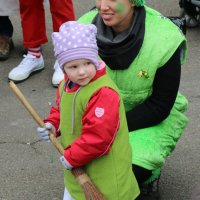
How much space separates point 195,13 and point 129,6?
109 inches

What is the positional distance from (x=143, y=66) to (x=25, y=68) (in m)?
2.03

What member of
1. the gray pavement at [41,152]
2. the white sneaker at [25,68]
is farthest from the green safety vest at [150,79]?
the white sneaker at [25,68]

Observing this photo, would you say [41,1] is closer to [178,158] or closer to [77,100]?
[178,158]

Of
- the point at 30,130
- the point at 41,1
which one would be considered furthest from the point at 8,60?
the point at 30,130

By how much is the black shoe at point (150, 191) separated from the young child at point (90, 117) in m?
0.59

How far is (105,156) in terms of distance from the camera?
222 cm

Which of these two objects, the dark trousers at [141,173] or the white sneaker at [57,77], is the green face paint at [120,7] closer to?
the dark trousers at [141,173]

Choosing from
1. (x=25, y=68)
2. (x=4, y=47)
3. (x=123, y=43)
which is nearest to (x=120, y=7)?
(x=123, y=43)

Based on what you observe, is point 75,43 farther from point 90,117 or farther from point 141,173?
point 141,173

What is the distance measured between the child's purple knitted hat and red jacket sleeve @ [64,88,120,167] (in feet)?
0.46

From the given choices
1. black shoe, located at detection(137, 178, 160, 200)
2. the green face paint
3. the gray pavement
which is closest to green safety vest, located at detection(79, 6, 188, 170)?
the green face paint

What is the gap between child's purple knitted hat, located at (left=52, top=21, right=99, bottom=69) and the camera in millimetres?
2076

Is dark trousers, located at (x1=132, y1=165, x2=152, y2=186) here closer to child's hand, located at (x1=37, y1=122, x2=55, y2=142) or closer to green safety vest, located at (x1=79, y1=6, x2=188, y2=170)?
green safety vest, located at (x1=79, y1=6, x2=188, y2=170)

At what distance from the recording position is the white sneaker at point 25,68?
175 inches
